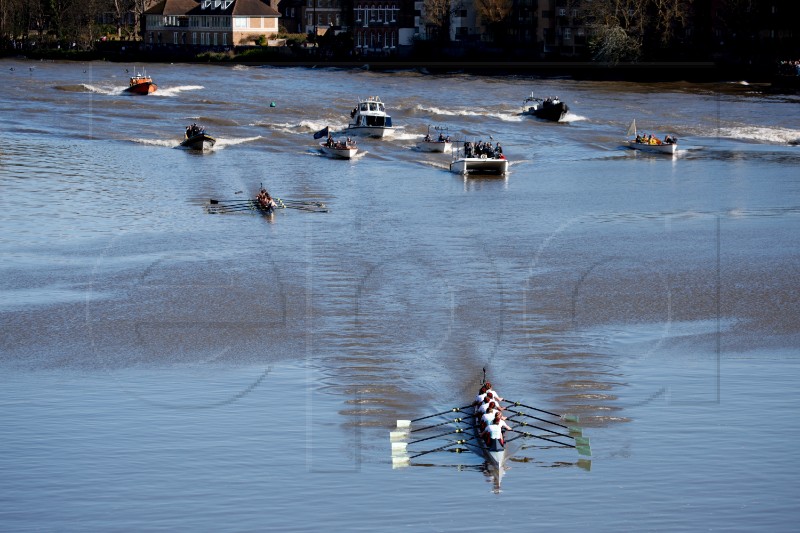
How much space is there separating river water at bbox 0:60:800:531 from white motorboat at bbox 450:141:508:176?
187cm

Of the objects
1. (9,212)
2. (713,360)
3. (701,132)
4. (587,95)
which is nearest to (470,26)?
(587,95)

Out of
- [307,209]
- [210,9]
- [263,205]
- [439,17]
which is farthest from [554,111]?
[210,9]

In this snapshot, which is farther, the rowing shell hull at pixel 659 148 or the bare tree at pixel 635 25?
the bare tree at pixel 635 25

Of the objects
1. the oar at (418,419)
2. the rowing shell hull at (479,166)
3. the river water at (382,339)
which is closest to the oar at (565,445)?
the river water at (382,339)

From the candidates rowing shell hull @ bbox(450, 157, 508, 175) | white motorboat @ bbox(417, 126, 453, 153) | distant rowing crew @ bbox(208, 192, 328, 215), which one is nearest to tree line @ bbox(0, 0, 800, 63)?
white motorboat @ bbox(417, 126, 453, 153)

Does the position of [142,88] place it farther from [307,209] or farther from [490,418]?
[490,418]

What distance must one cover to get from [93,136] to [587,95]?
1878 inches

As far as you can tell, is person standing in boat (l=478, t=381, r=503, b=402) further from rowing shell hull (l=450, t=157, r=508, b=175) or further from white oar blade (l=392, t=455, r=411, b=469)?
rowing shell hull (l=450, t=157, r=508, b=175)

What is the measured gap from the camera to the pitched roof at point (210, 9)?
596 feet

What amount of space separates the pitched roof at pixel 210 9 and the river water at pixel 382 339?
11467 cm

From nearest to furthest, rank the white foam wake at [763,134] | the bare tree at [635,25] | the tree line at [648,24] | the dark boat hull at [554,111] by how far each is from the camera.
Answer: the white foam wake at [763,134] < the dark boat hull at [554,111] < the tree line at [648,24] < the bare tree at [635,25]

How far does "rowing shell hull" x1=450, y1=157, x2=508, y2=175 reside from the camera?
65.1 metres

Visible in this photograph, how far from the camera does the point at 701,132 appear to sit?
85.1m

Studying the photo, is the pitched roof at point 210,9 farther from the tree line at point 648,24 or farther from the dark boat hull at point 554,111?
the dark boat hull at point 554,111
